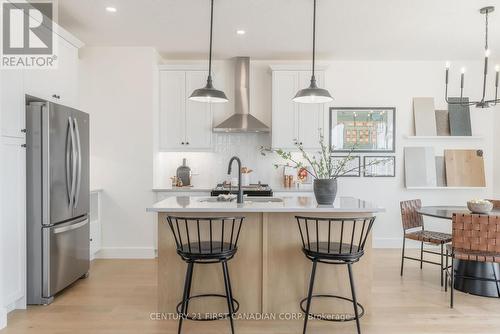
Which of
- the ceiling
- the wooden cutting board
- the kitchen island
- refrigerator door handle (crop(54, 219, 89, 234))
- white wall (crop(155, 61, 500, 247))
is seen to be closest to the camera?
the kitchen island

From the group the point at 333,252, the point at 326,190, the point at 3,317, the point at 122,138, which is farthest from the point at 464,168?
the point at 3,317

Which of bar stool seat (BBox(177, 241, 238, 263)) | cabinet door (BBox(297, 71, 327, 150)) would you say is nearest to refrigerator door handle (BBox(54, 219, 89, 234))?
bar stool seat (BBox(177, 241, 238, 263))

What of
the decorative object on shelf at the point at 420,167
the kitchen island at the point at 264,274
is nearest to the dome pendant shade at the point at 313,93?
the kitchen island at the point at 264,274

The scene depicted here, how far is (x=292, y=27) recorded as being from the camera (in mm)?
4195

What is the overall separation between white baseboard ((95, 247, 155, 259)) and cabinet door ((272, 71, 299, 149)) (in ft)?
7.86

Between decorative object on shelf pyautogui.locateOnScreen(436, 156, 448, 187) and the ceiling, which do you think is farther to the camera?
decorative object on shelf pyautogui.locateOnScreen(436, 156, 448, 187)

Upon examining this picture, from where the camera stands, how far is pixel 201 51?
16.9 feet

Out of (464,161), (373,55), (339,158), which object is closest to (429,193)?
(464,161)

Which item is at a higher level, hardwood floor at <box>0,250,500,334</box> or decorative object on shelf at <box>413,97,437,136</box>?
decorative object on shelf at <box>413,97,437,136</box>

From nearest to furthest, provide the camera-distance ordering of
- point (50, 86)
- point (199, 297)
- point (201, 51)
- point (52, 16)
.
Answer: point (199, 297) → point (50, 86) → point (52, 16) → point (201, 51)

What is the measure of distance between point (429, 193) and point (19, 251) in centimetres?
543

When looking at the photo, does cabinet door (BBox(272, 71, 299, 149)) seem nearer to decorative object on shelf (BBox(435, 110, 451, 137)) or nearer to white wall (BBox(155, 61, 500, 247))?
white wall (BBox(155, 61, 500, 247))

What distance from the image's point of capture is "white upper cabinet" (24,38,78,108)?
3.30 metres

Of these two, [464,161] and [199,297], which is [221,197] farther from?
[464,161]
